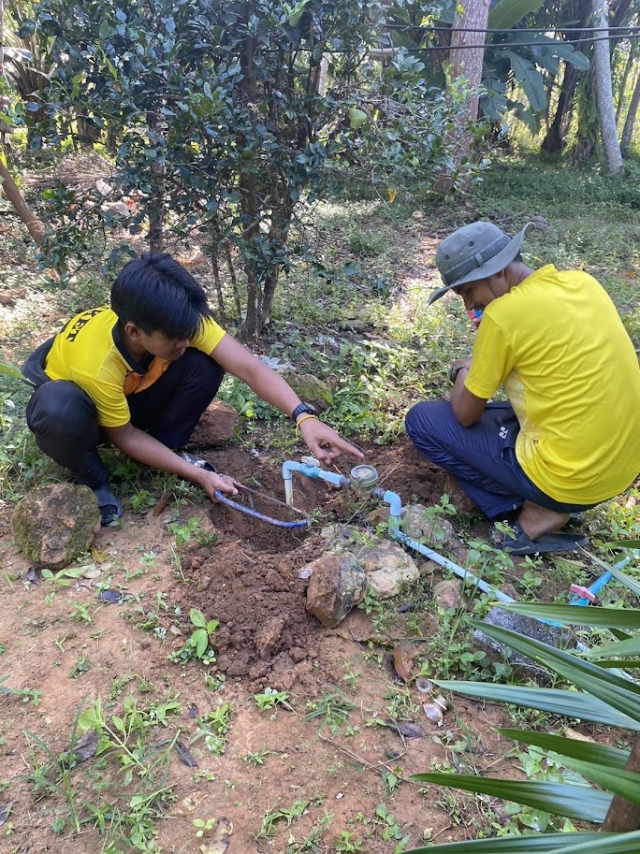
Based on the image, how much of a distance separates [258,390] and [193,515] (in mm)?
592

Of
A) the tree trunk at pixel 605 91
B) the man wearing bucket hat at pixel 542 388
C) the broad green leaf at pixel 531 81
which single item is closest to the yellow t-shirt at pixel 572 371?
the man wearing bucket hat at pixel 542 388

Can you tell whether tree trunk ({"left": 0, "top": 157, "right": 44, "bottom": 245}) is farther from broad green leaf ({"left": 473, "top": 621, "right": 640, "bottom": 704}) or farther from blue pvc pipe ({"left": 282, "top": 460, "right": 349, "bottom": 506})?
broad green leaf ({"left": 473, "top": 621, "right": 640, "bottom": 704})

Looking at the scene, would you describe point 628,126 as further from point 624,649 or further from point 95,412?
point 624,649

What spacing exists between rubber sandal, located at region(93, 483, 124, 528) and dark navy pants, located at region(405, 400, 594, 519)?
1338 mm

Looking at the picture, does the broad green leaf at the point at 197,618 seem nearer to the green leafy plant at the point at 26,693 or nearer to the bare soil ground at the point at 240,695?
the bare soil ground at the point at 240,695

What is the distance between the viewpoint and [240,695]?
1.84 metres

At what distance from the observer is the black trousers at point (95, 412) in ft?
7.57

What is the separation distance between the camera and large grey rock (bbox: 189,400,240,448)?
2.99 meters

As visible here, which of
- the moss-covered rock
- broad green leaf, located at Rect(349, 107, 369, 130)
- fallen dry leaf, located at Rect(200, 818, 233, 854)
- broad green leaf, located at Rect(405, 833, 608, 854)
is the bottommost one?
fallen dry leaf, located at Rect(200, 818, 233, 854)

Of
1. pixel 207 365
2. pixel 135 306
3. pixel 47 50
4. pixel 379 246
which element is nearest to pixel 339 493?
pixel 207 365

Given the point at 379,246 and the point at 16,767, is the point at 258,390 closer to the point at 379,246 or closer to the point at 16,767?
the point at 16,767

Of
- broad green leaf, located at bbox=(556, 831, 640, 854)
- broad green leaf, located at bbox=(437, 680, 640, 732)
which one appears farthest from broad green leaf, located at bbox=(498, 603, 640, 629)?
broad green leaf, located at bbox=(556, 831, 640, 854)

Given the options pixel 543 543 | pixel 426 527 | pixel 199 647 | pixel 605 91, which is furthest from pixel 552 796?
pixel 605 91

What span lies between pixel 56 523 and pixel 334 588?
3.55 ft
